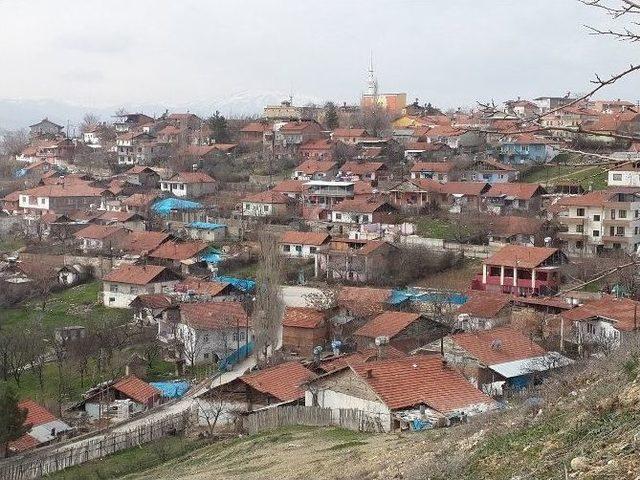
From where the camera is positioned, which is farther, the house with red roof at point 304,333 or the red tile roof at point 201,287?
the red tile roof at point 201,287

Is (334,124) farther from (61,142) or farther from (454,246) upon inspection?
(454,246)

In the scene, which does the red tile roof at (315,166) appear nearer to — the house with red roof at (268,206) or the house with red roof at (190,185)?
the house with red roof at (190,185)

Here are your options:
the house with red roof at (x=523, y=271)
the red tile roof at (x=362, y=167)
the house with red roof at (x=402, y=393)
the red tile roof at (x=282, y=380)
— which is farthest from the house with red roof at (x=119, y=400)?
the red tile roof at (x=362, y=167)

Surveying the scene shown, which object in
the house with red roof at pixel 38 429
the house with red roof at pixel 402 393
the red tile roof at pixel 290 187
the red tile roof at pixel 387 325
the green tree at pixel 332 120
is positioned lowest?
the house with red roof at pixel 38 429

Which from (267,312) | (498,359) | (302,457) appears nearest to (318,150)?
(267,312)

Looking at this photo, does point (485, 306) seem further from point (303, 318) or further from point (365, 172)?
point (365, 172)

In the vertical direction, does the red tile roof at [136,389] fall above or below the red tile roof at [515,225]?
below
